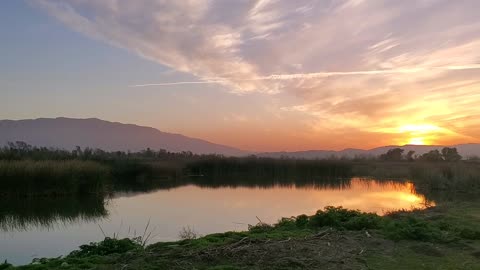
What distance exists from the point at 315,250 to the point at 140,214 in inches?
415

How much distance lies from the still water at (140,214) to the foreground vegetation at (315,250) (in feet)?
11.4

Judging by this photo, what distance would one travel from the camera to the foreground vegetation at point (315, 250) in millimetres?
5738

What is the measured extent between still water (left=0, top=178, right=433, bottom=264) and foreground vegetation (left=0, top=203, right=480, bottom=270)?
348 cm

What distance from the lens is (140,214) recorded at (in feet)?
52.1

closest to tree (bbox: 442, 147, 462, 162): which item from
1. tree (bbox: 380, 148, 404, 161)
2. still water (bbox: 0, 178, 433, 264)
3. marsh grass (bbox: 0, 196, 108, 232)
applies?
tree (bbox: 380, 148, 404, 161)

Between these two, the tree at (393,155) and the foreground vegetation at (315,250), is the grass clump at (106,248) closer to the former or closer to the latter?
the foreground vegetation at (315,250)

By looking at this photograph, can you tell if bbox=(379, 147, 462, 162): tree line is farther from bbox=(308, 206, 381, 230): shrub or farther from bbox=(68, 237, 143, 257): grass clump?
bbox=(68, 237, 143, 257): grass clump

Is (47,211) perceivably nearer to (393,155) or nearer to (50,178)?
(50,178)

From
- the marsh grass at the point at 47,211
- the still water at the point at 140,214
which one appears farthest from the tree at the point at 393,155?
the marsh grass at the point at 47,211

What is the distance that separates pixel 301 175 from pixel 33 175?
23.9 metres

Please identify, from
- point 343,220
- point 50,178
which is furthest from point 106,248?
point 50,178

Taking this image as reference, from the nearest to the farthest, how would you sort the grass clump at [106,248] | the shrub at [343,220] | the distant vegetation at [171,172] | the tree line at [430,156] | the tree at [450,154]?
1. the grass clump at [106,248]
2. the shrub at [343,220]
3. the distant vegetation at [171,172]
4. the tree line at [430,156]
5. the tree at [450,154]

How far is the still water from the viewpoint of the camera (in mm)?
11227

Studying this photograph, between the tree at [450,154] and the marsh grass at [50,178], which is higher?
the tree at [450,154]
